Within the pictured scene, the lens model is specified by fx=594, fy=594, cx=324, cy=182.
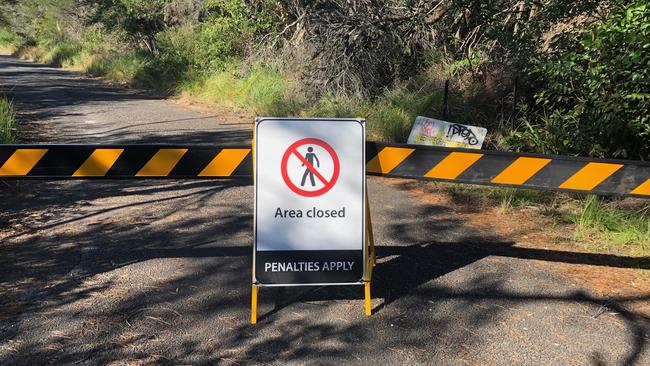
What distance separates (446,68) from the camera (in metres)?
12.8

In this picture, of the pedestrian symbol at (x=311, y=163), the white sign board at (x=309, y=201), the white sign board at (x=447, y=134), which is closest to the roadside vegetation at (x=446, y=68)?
the white sign board at (x=447, y=134)

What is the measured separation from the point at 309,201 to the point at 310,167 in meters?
0.24

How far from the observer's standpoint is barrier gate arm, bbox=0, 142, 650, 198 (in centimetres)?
423

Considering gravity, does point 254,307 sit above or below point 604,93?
below

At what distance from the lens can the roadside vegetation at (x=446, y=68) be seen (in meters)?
6.56

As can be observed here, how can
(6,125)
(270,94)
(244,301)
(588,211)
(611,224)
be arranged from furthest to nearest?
(270,94) < (6,125) < (588,211) < (611,224) < (244,301)

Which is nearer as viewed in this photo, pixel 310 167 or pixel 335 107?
pixel 310 167

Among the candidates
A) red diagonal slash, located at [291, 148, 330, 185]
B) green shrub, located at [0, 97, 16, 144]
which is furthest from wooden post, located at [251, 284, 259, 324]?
green shrub, located at [0, 97, 16, 144]

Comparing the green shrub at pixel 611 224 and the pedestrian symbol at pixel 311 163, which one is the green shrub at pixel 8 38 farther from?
the pedestrian symbol at pixel 311 163

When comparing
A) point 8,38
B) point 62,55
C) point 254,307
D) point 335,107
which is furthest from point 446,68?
point 8,38

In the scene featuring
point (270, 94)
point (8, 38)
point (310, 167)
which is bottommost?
point (270, 94)

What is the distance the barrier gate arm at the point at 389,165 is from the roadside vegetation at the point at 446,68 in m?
1.91

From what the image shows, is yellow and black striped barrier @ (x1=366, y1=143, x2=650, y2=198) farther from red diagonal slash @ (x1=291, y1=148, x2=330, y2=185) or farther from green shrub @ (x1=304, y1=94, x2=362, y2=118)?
green shrub @ (x1=304, y1=94, x2=362, y2=118)

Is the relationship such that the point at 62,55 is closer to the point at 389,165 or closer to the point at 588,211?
the point at 588,211
